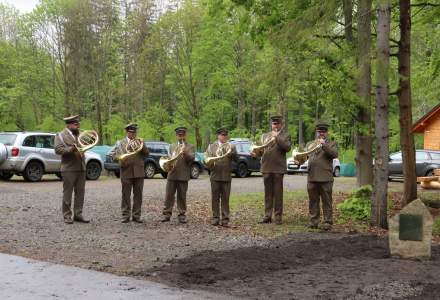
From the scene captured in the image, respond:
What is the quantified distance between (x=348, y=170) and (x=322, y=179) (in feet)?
85.9

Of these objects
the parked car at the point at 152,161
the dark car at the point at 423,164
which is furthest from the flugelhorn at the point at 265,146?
the dark car at the point at 423,164

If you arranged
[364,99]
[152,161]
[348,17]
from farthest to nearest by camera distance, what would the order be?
[152,161] → [364,99] → [348,17]

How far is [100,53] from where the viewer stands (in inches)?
1657

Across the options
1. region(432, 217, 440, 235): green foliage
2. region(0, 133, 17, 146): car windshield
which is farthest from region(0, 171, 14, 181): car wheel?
region(432, 217, 440, 235): green foliage

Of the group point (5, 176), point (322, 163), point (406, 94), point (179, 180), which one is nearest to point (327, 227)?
point (322, 163)

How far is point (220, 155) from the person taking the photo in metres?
12.3

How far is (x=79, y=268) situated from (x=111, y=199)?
9.23 metres

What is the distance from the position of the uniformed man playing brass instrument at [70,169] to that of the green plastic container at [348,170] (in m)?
27.0

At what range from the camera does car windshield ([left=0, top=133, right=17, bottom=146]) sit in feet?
71.8

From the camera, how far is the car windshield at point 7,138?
21875mm

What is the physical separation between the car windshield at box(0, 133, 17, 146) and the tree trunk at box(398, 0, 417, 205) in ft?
46.5

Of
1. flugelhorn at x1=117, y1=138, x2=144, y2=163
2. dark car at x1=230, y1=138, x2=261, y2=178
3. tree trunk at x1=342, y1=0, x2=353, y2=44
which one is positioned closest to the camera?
tree trunk at x1=342, y1=0, x2=353, y2=44

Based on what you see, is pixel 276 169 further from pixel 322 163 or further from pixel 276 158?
pixel 322 163

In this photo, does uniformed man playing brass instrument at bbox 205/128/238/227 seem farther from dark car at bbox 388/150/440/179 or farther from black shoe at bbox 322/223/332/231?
dark car at bbox 388/150/440/179
